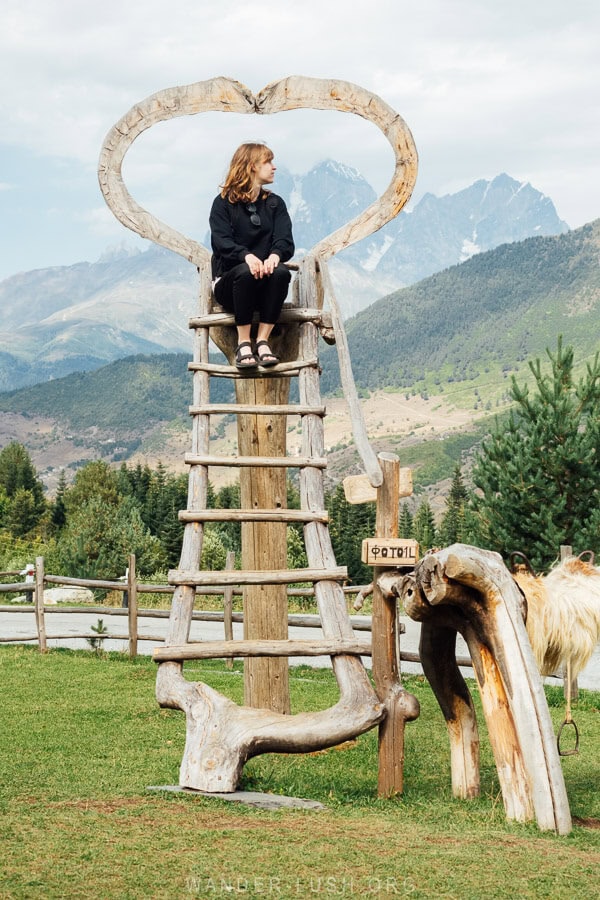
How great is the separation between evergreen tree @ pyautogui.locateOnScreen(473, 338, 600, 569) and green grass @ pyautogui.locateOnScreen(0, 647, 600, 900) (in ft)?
43.1

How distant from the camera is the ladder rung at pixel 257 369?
798 cm

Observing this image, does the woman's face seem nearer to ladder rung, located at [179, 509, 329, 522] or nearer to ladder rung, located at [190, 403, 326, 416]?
ladder rung, located at [190, 403, 326, 416]

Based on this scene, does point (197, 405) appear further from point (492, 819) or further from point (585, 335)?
point (585, 335)

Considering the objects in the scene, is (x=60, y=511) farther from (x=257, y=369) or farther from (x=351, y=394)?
(x=351, y=394)

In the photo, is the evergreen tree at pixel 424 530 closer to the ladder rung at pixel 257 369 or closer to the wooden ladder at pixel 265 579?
the wooden ladder at pixel 265 579

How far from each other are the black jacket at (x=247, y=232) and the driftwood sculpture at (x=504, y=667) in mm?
3158

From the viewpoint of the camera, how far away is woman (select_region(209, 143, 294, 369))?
25.9 feet

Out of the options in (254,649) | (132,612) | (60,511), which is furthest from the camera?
(60,511)

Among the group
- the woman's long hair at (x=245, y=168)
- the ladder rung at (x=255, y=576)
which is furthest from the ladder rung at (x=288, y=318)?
the ladder rung at (x=255, y=576)

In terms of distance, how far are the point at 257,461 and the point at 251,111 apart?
330cm

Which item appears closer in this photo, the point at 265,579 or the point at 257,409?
the point at 265,579

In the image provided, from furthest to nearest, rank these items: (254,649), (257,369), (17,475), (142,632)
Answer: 1. (17,475)
2. (142,632)
3. (257,369)
4. (254,649)

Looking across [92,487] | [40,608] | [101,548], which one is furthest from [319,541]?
[92,487]

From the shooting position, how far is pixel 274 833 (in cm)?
509
